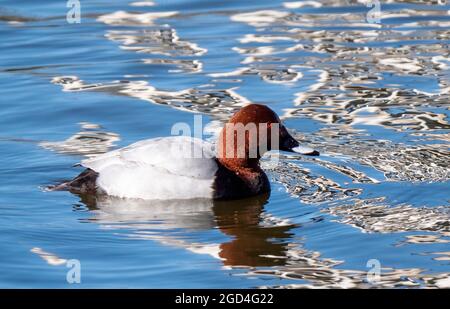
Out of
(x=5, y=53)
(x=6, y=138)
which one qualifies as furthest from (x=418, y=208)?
(x=5, y=53)

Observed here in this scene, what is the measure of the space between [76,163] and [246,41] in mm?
4828

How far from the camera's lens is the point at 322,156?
9977mm

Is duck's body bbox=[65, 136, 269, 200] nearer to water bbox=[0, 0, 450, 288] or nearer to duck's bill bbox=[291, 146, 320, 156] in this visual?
water bbox=[0, 0, 450, 288]

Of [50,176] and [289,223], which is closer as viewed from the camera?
[289,223]

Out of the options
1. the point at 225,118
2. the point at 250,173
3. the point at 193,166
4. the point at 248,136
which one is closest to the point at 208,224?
the point at 193,166

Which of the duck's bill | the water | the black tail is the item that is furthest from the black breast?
the black tail

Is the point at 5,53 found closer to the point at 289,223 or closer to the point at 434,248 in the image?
the point at 289,223

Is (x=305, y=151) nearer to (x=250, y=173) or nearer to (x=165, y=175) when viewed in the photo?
(x=250, y=173)

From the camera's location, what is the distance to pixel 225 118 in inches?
440

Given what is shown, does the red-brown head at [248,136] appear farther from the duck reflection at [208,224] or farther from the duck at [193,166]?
the duck reflection at [208,224]

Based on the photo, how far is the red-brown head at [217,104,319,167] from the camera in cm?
918

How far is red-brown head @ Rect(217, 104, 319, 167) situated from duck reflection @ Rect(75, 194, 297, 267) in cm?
34

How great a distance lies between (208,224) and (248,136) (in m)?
1.00

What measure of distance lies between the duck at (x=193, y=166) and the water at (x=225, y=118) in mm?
121
